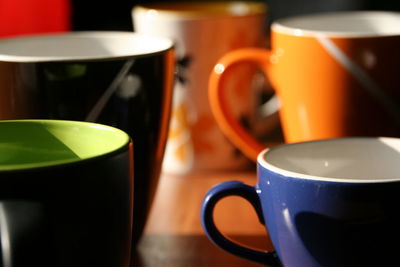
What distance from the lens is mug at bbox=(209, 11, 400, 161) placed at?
615 millimetres

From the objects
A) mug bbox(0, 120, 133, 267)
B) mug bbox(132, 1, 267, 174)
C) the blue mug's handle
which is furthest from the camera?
mug bbox(132, 1, 267, 174)

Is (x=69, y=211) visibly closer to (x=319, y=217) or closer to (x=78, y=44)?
(x=319, y=217)

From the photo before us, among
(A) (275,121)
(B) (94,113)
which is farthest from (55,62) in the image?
(A) (275,121)

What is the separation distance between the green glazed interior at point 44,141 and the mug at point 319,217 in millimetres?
86

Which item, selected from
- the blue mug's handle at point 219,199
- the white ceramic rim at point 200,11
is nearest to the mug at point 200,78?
the white ceramic rim at point 200,11

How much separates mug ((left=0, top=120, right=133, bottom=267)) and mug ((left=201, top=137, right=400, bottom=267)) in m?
0.09

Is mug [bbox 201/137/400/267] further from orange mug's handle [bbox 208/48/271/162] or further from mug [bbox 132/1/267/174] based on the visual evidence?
mug [bbox 132/1/267/174]

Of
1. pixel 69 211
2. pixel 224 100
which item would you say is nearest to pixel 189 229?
pixel 224 100

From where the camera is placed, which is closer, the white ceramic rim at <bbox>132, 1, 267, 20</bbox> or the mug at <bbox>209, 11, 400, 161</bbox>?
the mug at <bbox>209, 11, 400, 161</bbox>

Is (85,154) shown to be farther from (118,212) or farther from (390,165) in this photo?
(390,165)

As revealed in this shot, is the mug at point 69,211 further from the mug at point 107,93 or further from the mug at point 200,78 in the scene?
the mug at point 200,78

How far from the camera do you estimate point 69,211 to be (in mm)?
367

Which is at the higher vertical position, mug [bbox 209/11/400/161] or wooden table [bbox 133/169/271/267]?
mug [bbox 209/11/400/161]

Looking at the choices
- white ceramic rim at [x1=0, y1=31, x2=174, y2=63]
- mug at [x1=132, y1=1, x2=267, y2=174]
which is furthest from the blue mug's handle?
mug at [x1=132, y1=1, x2=267, y2=174]
